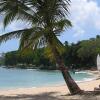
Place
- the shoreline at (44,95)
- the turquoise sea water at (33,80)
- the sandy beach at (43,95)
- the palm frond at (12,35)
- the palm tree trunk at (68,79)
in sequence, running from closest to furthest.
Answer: the sandy beach at (43,95), the shoreline at (44,95), the palm tree trunk at (68,79), the palm frond at (12,35), the turquoise sea water at (33,80)

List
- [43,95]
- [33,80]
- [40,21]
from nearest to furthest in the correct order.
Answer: [40,21] < [43,95] < [33,80]

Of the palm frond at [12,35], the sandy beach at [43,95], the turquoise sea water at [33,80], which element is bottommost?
the sandy beach at [43,95]

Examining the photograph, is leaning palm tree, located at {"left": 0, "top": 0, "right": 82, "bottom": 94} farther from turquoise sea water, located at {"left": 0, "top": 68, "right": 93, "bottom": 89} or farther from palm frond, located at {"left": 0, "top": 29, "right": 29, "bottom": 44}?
turquoise sea water, located at {"left": 0, "top": 68, "right": 93, "bottom": 89}

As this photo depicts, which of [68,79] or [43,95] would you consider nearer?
[68,79]

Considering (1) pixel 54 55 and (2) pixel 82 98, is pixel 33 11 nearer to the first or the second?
(1) pixel 54 55

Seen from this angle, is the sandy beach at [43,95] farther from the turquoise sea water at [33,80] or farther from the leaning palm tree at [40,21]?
the turquoise sea water at [33,80]

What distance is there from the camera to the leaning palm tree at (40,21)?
1823 centimetres

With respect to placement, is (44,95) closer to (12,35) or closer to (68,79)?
(68,79)

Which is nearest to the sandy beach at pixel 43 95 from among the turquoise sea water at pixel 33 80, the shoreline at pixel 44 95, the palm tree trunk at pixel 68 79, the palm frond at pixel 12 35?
the shoreline at pixel 44 95

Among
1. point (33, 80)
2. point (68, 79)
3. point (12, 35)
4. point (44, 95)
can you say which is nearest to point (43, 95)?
point (44, 95)

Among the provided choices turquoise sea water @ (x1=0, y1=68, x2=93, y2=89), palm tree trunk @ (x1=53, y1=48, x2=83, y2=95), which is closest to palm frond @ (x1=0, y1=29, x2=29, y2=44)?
palm tree trunk @ (x1=53, y1=48, x2=83, y2=95)

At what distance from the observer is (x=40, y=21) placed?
730 inches

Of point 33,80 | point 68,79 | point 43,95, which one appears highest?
point 68,79

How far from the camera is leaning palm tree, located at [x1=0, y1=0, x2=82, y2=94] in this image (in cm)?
1823
